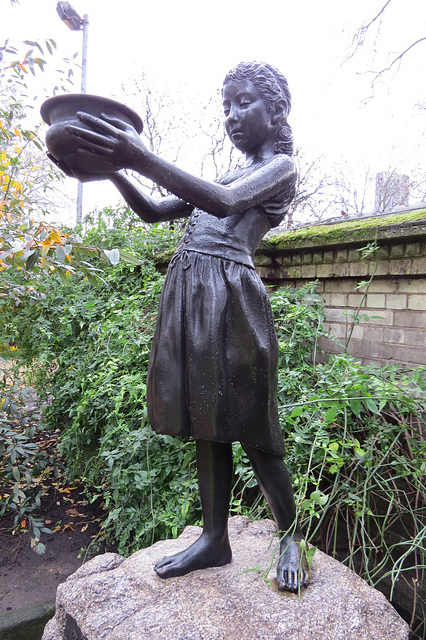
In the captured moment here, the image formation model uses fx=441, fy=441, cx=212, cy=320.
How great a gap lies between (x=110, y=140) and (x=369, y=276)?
232cm

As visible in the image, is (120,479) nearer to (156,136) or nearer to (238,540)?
(238,540)

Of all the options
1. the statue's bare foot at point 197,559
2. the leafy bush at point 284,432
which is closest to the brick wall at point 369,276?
the leafy bush at point 284,432

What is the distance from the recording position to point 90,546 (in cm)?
280

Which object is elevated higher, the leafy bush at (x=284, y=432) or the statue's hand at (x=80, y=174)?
the statue's hand at (x=80, y=174)

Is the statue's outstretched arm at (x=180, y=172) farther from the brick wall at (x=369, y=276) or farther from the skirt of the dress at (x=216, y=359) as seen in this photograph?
the brick wall at (x=369, y=276)

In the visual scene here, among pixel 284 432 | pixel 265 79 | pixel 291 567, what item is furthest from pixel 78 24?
pixel 291 567

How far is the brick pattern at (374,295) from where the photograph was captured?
275cm

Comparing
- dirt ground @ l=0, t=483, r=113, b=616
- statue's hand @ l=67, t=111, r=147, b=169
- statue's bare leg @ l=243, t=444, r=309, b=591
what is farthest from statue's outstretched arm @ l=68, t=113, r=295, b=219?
dirt ground @ l=0, t=483, r=113, b=616

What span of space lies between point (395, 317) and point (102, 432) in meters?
2.22

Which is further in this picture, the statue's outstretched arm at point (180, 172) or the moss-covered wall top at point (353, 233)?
the moss-covered wall top at point (353, 233)

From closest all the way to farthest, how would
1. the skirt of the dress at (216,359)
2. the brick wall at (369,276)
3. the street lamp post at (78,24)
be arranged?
the skirt of the dress at (216,359)
the brick wall at (369,276)
the street lamp post at (78,24)

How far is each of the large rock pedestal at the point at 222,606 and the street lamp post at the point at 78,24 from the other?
159 inches

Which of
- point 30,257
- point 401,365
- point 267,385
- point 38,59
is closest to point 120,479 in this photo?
point 30,257

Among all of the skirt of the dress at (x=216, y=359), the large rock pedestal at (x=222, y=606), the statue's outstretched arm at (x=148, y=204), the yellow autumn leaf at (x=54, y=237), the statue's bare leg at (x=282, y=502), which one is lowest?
the large rock pedestal at (x=222, y=606)
